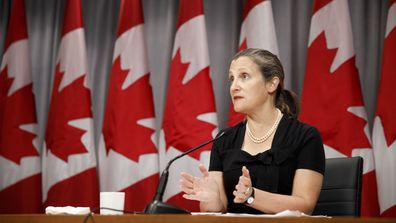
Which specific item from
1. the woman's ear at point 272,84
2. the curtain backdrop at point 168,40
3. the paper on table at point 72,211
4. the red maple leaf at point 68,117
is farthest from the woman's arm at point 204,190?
the red maple leaf at point 68,117

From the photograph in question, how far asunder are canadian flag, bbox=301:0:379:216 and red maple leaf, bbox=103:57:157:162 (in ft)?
3.55

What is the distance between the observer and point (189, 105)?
388 cm

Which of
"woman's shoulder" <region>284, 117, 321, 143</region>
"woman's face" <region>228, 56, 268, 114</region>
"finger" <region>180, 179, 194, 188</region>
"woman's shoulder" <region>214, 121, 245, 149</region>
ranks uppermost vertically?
"woman's face" <region>228, 56, 268, 114</region>

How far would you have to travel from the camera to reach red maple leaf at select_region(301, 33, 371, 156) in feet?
11.6

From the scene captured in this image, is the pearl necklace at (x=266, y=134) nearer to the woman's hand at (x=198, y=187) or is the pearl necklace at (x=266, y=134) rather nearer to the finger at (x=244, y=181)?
the woman's hand at (x=198, y=187)

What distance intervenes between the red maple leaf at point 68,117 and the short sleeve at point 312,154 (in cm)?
205

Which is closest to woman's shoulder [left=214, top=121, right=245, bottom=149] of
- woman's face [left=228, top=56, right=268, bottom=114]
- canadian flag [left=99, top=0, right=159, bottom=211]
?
woman's face [left=228, top=56, right=268, bottom=114]

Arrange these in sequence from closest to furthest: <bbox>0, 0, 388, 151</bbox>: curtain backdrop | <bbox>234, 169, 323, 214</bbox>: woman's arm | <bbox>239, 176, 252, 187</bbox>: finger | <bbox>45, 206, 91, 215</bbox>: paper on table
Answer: <bbox>45, 206, 91, 215</bbox>: paper on table, <bbox>239, 176, 252, 187</bbox>: finger, <bbox>234, 169, 323, 214</bbox>: woman's arm, <bbox>0, 0, 388, 151</bbox>: curtain backdrop

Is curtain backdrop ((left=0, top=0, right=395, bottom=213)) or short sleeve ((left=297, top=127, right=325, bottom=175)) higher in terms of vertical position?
curtain backdrop ((left=0, top=0, right=395, bottom=213))

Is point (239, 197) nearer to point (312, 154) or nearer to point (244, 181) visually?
point (244, 181)

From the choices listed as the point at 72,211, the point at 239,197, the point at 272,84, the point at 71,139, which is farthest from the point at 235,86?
the point at 71,139

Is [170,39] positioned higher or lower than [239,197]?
higher

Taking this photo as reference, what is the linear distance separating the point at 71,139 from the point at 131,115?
47 cm

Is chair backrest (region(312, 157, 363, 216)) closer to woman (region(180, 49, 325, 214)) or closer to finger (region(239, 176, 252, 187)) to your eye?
woman (region(180, 49, 325, 214))
